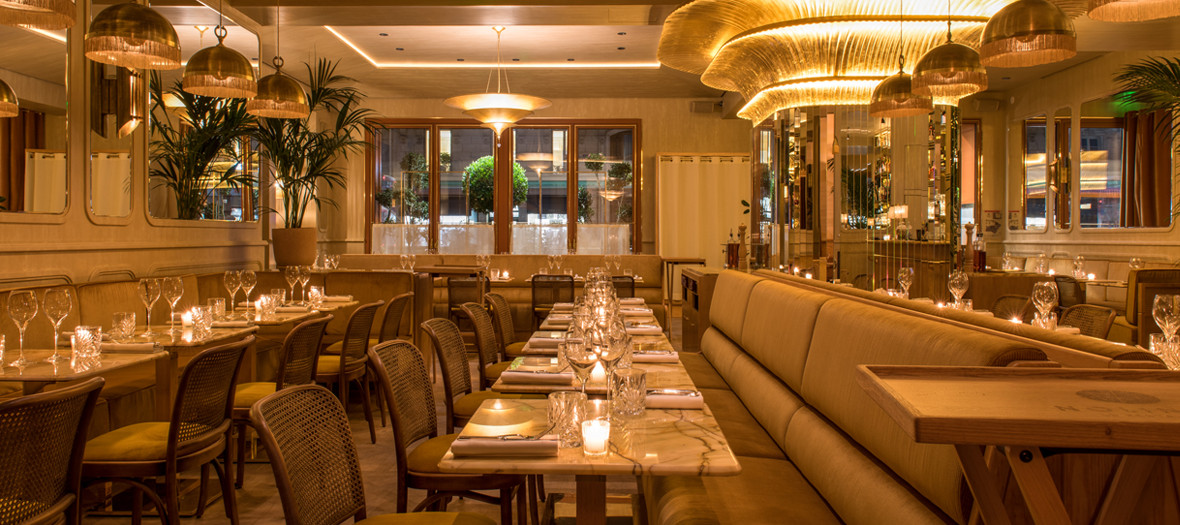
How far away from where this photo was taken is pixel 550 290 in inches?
313

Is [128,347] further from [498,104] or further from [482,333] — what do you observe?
[498,104]

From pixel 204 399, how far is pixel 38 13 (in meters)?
1.80

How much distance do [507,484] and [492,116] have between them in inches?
271

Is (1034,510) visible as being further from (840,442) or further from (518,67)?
(518,67)

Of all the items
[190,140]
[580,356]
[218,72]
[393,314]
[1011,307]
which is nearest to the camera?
[580,356]

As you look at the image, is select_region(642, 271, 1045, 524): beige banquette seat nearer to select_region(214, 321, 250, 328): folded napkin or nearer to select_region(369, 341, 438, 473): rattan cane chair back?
select_region(369, 341, 438, 473): rattan cane chair back

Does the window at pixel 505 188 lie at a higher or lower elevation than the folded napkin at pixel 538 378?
higher

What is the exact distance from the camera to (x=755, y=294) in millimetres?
3945

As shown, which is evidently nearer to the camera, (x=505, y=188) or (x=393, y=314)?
(x=393, y=314)

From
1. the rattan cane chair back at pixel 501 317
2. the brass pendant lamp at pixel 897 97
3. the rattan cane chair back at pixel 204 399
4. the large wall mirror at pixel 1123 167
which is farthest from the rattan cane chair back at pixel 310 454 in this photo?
the large wall mirror at pixel 1123 167

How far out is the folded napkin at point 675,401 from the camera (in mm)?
2201

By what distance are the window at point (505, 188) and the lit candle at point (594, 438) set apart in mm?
10922

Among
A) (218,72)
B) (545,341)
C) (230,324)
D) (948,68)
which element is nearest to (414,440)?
(545,341)

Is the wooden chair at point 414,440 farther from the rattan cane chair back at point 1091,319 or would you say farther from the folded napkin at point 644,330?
the rattan cane chair back at point 1091,319
